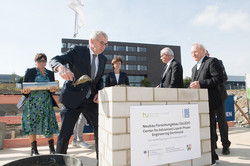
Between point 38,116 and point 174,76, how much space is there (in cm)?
259

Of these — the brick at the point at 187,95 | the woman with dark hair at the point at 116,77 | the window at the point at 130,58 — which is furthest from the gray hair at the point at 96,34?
the window at the point at 130,58

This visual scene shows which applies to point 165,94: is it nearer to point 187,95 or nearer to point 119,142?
point 187,95

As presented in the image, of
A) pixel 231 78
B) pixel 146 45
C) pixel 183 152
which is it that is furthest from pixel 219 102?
pixel 231 78

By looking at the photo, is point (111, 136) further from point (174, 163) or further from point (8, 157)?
point (8, 157)

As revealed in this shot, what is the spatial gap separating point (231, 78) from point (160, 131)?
84625 mm

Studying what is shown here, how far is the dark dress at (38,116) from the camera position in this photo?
2.79 m

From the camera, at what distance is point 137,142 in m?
1.29

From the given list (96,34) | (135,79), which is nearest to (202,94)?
(96,34)

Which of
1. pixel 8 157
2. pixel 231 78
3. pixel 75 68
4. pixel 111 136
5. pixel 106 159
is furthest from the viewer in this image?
pixel 231 78

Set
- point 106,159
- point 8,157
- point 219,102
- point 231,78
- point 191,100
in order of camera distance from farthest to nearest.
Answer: point 231,78 → point 8,157 → point 219,102 → point 191,100 → point 106,159

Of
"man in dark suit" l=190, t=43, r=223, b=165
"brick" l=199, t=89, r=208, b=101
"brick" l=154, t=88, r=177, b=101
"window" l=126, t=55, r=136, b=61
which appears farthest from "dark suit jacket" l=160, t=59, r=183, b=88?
"window" l=126, t=55, r=136, b=61

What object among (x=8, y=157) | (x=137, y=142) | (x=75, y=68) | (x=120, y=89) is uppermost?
(x=75, y=68)

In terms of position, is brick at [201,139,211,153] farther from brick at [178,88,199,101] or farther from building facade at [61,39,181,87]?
building facade at [61,39,181,87]

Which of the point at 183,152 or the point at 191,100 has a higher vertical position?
the point at 191,100
